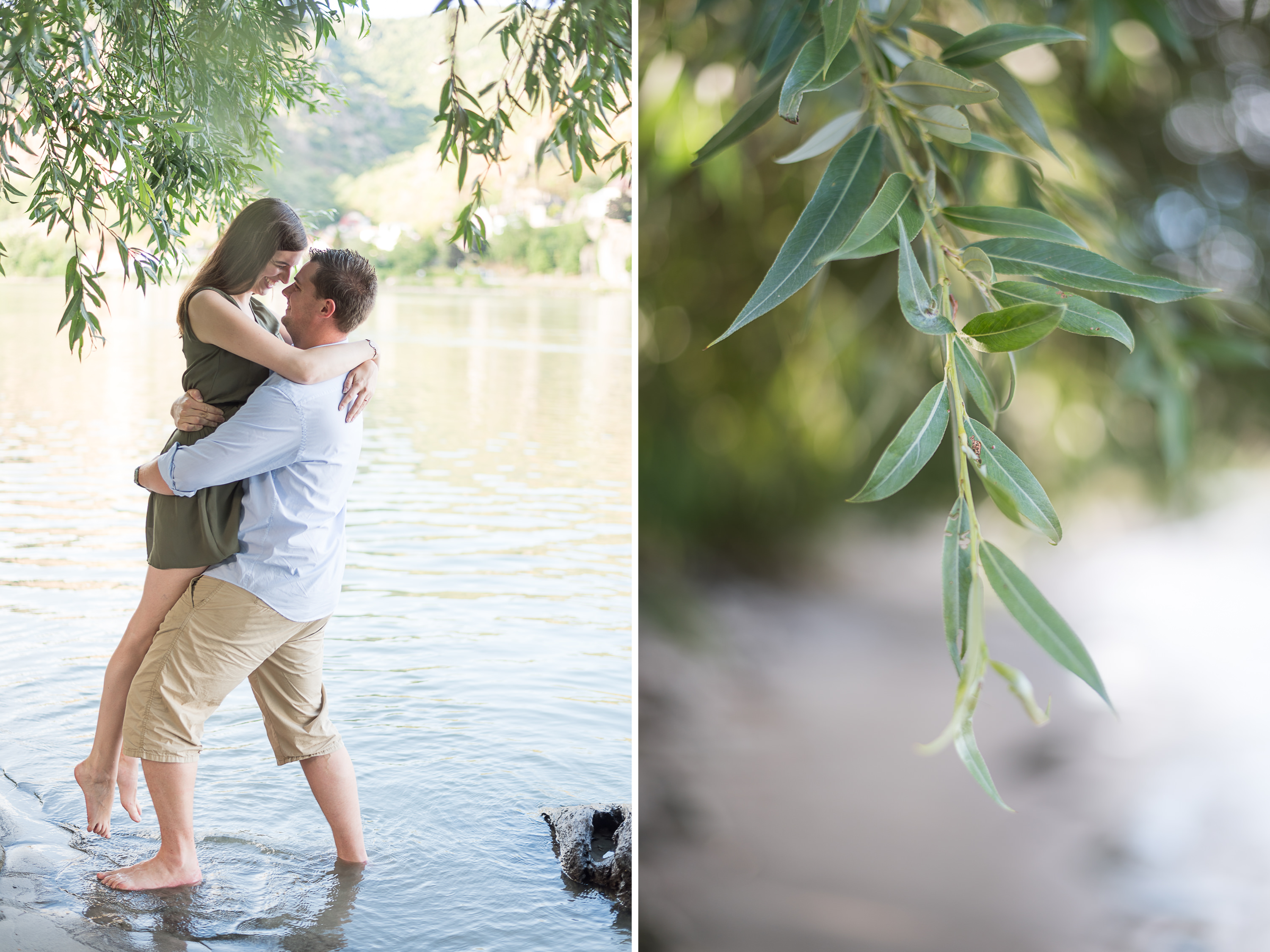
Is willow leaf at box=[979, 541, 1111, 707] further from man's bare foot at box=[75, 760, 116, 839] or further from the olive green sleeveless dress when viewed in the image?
man's bare foot at box=[75, 760, 116, 839]

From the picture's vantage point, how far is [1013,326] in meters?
0.29

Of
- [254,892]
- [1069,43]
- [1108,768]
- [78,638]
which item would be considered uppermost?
[1069,43]

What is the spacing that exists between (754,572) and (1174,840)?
36.3 inches

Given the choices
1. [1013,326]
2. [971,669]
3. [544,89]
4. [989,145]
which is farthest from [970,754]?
[544,89]

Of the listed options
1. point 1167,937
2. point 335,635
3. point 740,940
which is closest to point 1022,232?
point 335,635

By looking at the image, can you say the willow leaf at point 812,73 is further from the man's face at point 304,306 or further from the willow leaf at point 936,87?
the man's face at point 304,306

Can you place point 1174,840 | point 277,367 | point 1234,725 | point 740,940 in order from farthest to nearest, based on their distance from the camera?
point 1234,725
point 1174,840
point 740,940
point 277,367

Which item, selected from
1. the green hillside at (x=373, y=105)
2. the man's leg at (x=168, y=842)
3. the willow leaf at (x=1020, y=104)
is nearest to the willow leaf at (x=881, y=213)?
the willow leaf at (x=1020, y=104)

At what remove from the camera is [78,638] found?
67cm

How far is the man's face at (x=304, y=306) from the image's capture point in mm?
617

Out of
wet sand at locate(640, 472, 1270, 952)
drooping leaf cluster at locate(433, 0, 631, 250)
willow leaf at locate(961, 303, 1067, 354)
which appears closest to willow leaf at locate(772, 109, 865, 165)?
willow leaf at locate(961, 303, 1067, 354)

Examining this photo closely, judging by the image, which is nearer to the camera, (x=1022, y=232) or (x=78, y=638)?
(x=1022, y=232)

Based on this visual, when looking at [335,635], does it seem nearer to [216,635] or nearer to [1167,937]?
[216,635]

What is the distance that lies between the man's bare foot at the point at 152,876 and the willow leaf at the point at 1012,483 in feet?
2.04
